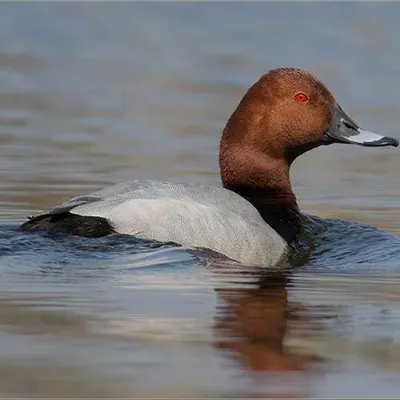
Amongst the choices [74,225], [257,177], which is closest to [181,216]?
[74,225]

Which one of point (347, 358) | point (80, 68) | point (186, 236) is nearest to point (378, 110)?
point (80, 68)

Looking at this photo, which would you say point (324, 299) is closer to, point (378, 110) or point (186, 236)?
point (186, 236)

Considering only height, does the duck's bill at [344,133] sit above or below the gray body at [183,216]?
above

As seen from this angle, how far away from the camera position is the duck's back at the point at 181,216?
6.95 m

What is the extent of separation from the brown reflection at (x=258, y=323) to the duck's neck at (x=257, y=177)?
4.38 ft

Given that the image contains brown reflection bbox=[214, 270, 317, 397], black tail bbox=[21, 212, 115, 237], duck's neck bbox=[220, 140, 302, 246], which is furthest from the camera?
duck's neck bbox=[220, 140, 302, 246]

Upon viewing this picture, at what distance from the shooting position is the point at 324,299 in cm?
618

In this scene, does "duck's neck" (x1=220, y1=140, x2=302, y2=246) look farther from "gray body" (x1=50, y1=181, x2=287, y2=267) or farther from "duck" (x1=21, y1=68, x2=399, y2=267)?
"gray body" (x1=50, y1=181, x2=287, y2=267)

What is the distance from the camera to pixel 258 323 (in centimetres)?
569

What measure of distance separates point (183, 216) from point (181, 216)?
1 cm

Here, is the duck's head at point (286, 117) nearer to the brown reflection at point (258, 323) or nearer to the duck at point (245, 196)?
the duck at point (245, 196)

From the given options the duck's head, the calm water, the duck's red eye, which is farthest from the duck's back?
the duck's red eye

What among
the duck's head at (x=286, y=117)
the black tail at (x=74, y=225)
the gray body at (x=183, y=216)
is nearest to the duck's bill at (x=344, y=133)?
the duck's head at (x=286, y=117)

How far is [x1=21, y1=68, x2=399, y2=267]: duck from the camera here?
6.97 m
